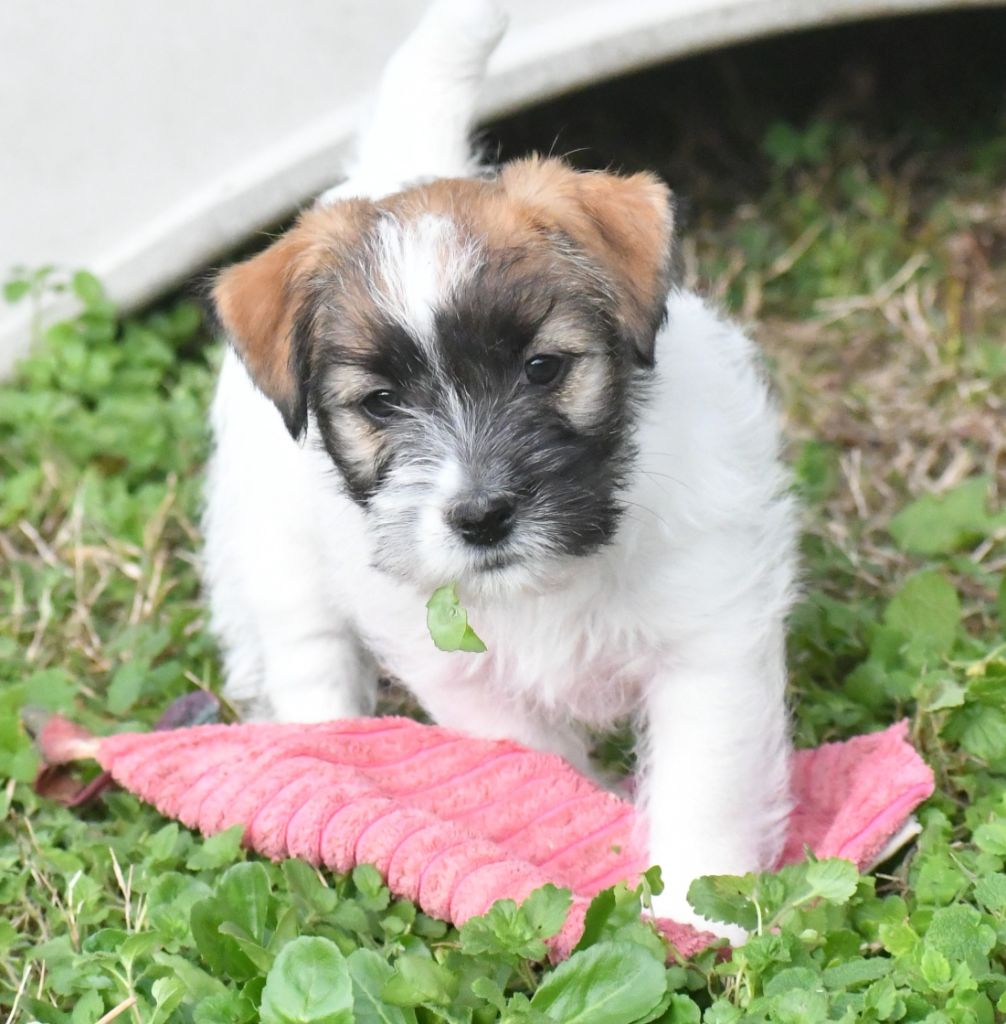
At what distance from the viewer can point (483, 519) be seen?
2.57m

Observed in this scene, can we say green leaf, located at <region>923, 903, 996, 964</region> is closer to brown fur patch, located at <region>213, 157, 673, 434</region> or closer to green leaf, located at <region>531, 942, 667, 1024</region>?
green leaf, located at <region>531, 942, 667, 1024</region>

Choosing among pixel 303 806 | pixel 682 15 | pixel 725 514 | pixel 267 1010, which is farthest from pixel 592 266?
pixel 682 15

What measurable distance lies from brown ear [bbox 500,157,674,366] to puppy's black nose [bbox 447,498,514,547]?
16.1 inches

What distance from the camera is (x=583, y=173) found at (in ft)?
9.78

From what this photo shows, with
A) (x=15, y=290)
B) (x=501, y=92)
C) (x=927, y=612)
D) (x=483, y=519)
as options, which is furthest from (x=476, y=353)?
(x=15, y=290)

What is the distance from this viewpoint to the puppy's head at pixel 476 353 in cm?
263

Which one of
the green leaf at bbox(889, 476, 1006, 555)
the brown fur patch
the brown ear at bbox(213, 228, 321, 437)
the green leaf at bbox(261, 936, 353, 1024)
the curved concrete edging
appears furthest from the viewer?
the curved concrete edging

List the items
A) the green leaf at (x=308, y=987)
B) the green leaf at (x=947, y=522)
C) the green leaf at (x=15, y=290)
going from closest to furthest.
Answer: the green leaf at (x=308, y=987) → the green leaf at (x=947, y=522) → the green leaf at (x=15, y=290)

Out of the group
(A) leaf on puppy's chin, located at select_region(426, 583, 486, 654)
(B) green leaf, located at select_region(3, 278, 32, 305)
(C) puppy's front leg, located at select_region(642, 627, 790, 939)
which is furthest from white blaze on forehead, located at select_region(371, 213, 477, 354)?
(B) green leaf, located at select_region(3, 278, 32, 305)

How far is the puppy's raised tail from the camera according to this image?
3428 millimetres

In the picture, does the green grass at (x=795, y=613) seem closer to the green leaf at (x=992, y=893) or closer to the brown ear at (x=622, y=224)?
the green leaf at (x=992, y=893)

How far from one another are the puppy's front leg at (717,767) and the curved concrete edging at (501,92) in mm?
2300

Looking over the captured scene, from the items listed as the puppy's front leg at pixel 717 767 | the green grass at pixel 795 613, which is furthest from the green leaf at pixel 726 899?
the puppy's front leg at pixel 717 767

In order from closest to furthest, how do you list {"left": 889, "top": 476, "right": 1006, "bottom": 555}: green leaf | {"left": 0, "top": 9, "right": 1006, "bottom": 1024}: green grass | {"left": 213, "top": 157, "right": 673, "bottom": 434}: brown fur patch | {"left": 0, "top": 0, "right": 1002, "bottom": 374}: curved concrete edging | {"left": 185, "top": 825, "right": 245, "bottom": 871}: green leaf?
{"left": 0, "top": 9, "right": 1006, "bottom": 1024}: green grass
{"left": 213, "top": 157, "right": 673, "bottom": 434}: brown fur patch
{"left": 185, "top": 825, "right": 245, "bottom": 871}: green leaf
{"left": 889, "top": 476, "right": 1006, "bottom": 555}: green leaf
{"left": 0, "top": 0, "right": 1002, "bottom": 374}: curved concrete edging
